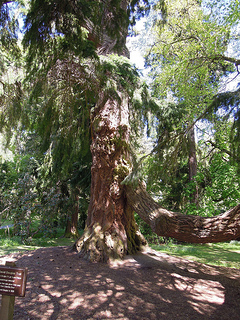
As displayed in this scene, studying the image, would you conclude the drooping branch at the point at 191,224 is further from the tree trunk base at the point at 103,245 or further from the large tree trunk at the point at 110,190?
the tree trunk base at the point at 103,245

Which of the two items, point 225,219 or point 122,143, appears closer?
point 225,219

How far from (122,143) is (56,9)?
3.70 metres

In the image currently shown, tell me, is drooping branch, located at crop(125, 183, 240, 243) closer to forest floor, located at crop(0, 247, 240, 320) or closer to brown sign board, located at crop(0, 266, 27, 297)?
forest floor, located at crop(0, 247, 240, 320)

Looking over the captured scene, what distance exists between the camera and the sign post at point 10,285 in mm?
2593

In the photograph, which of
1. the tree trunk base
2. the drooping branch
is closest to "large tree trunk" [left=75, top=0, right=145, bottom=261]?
the tree trunk base

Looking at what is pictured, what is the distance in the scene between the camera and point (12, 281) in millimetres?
2619

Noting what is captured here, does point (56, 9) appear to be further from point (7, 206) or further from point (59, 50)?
point (7, 206)

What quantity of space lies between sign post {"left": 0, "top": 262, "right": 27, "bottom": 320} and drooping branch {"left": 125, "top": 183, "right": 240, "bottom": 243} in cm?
319

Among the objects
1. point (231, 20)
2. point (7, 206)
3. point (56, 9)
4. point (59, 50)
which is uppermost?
point (231, 20)

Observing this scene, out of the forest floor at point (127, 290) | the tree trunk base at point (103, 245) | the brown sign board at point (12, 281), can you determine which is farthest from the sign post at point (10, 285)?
the tree trunk base at point (103, 245)

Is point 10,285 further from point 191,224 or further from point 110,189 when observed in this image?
point 110,189

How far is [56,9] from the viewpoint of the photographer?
3467 millimetres

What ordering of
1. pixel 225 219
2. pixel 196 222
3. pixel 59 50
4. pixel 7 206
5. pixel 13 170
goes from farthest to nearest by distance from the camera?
pixel 13 170 < pixel 7 206 < pixel 196 222 < pixel 225 219 < pixel 59 50

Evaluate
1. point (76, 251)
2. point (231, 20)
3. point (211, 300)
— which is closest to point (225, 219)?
point (211, 300)
